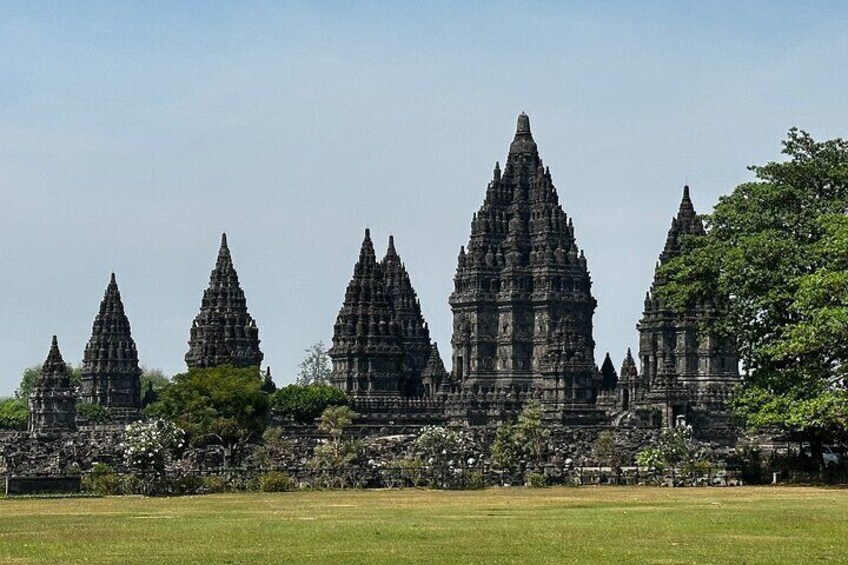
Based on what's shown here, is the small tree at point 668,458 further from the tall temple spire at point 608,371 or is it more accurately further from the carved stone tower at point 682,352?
the tall temple spire at point 608,371

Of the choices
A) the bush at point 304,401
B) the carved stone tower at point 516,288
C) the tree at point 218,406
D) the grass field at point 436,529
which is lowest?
the grass field at point 436,529

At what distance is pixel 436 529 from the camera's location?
49500mm

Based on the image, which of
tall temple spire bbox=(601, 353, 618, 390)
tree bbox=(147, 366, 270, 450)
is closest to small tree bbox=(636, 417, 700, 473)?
tree bbox=(147, 366, 270, 450)

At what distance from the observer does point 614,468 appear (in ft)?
284

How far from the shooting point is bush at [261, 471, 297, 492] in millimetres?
76500

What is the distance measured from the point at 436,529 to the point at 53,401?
130m

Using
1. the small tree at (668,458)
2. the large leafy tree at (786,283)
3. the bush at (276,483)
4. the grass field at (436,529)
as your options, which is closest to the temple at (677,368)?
the small tree at (668,458)

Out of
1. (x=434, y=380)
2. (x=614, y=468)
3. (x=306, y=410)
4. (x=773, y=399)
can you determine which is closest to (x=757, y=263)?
(x=773, y=399)

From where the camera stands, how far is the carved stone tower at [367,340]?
616ft

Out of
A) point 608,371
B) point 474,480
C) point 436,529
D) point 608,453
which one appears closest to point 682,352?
point 608,371

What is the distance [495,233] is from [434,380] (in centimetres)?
1538

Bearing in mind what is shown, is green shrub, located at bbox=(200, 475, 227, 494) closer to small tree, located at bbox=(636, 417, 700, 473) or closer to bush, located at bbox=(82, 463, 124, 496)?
bush, located at bbox=(82, 463, 124, 496)

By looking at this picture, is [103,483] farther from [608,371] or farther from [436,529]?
[608,371]

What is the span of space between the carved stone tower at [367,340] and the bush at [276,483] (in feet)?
357
